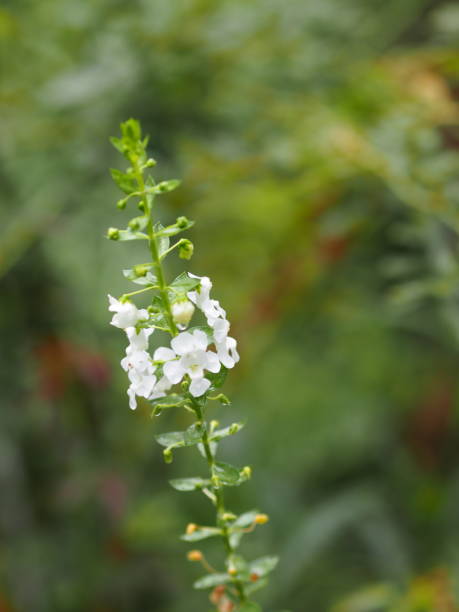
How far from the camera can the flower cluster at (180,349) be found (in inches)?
23.1

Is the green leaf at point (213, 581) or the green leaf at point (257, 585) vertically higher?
the green leaf at point (213, 581)

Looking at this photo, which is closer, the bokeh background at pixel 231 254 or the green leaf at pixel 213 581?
the green leaf at pixel 213 581

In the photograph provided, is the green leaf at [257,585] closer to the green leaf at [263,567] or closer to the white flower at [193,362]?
the green leaf at [263,567]

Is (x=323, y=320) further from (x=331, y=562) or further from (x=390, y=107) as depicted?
(x=331, y=562)

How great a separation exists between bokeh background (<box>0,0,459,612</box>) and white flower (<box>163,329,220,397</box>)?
595mm

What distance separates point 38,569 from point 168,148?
999 millimetres

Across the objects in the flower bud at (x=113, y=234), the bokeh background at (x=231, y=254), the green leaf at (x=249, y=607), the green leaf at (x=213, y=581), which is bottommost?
the green leaf at (x=249, y=607)

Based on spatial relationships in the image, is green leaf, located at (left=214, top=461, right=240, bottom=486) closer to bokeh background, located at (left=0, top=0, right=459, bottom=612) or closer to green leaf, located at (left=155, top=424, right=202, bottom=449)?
green leaf, located at (left=155, top=424, right=202, bottom=449)

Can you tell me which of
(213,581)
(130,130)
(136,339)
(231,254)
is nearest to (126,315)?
(136,339)

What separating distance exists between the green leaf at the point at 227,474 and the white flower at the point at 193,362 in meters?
Result: 0.08

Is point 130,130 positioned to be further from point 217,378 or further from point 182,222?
point 217,378

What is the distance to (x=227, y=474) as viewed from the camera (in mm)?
623

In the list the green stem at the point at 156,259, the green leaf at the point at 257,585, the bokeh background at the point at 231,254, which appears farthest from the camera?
the bokeh background at the point at 231,254

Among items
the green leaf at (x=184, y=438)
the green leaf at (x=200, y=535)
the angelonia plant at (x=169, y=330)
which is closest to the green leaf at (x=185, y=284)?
the angelonia plant at (x=169, y=330)
